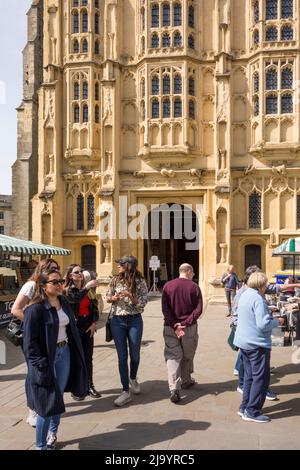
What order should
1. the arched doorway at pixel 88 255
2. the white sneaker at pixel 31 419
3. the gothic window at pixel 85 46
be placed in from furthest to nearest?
the arched doorway at pixel 88 255 < the gothic window at pixel 85 46 < the white sneaker at pixel 31 419

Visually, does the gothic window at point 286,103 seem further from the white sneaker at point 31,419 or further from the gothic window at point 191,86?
the white sneaker at point 31,419

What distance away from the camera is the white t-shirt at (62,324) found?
5.07 m

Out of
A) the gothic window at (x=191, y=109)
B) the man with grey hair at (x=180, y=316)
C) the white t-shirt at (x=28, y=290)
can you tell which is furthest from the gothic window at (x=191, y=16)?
the white t-shirt at (x=28, y=290)

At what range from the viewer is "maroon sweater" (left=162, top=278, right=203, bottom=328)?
6.93m

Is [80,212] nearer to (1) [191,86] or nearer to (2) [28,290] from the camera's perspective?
(1) [191,86]

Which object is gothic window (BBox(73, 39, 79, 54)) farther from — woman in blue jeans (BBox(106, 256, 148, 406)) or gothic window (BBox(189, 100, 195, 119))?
woman in blue jeans (BBox(106, 256, 148, 406))

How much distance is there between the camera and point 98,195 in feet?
73.5

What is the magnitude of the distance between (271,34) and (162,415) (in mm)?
19403

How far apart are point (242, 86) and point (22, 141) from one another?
42.2 ft

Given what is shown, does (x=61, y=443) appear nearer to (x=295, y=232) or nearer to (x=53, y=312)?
(x=53, y=312)

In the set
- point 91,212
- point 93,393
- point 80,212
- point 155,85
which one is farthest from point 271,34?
point 93,393

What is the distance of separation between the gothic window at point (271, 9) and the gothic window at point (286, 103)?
134 inches

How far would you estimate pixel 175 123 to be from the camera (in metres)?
22.1

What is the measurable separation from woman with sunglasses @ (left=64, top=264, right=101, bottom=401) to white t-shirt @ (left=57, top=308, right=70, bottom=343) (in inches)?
66.6
